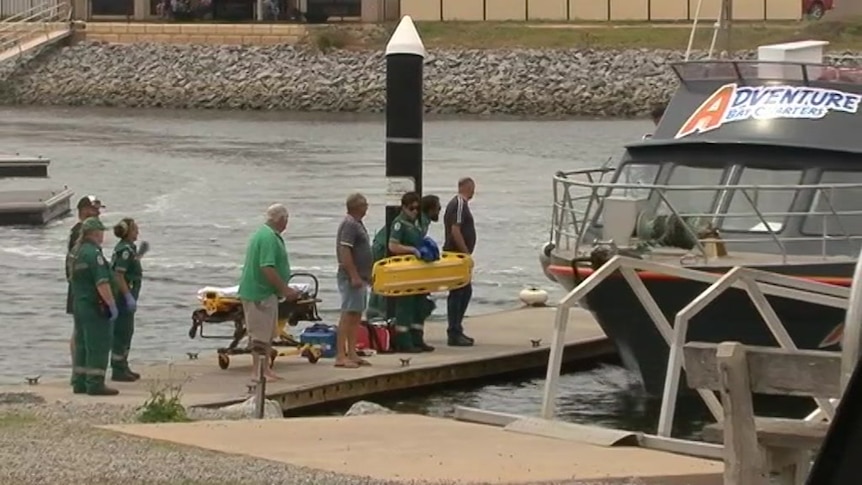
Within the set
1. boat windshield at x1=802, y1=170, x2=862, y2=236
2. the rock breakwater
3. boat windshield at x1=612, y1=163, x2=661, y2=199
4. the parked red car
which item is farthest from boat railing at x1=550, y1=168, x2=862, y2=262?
the parked red car

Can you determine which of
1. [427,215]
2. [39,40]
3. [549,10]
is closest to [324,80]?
[549,10]

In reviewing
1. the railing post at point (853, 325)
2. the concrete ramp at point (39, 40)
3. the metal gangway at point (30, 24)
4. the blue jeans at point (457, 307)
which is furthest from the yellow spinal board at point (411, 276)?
the concrete ramp at point (39, 40)

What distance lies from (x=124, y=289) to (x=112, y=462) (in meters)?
5.19

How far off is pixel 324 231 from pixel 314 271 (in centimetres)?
644

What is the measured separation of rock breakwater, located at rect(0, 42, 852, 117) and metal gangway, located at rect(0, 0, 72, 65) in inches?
39.3

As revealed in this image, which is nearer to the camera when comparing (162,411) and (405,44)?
(162,411)

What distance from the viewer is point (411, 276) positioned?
1862 centimetres

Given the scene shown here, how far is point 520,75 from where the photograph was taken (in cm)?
8519

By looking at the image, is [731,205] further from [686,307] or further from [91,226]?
[91,226]

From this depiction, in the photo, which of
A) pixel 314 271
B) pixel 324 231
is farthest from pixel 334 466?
pixel 324 231

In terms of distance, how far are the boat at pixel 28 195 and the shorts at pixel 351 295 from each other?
21.4 m

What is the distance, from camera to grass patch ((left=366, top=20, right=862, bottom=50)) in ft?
265

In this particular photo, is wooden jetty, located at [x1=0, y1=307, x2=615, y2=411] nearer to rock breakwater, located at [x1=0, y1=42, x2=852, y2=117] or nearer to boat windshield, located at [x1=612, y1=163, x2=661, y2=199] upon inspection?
boat windshield, located at [x1=612, y1=163, x2=661, y2=199]

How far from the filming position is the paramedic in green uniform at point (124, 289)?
16.5 metres
